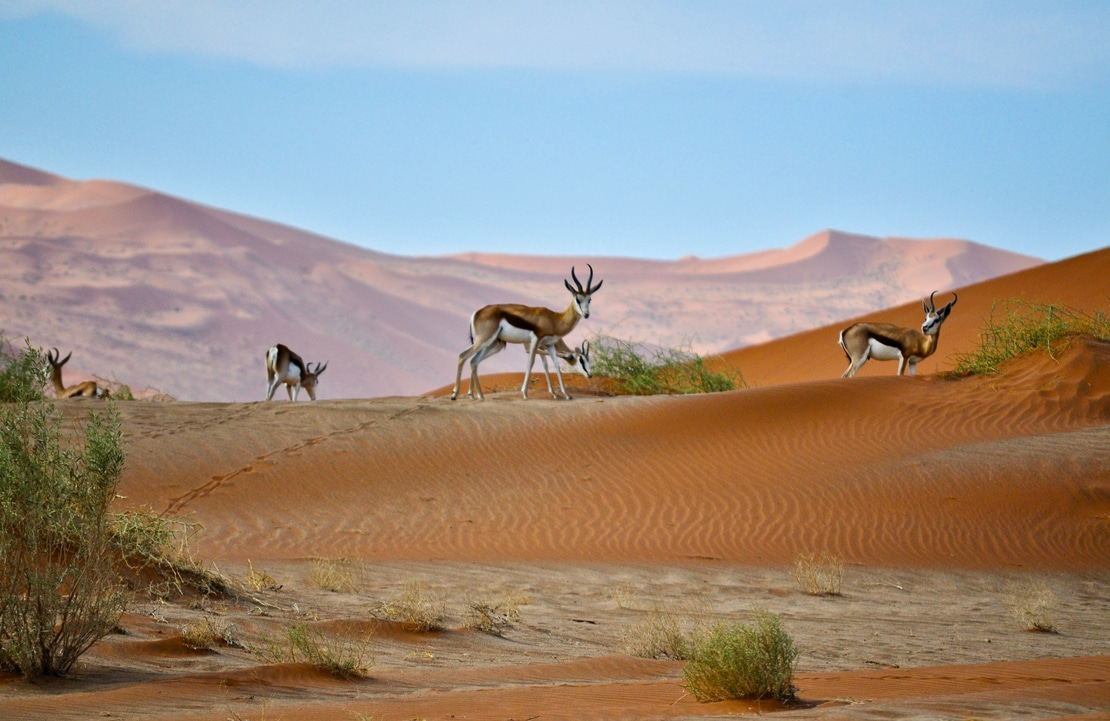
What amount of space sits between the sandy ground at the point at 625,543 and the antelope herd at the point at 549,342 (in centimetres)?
107

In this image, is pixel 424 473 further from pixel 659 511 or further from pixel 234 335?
pixel 234 335

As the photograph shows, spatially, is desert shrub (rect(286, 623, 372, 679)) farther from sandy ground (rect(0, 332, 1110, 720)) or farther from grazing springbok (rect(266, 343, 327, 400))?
grazing springbok (rect(266, 343, 327, 400))

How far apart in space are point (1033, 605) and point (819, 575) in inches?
Answer: 86.0

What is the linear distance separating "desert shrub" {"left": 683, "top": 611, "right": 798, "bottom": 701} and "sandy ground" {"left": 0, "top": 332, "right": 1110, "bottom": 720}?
0.36ft

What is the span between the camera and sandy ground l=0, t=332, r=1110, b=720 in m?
6.66

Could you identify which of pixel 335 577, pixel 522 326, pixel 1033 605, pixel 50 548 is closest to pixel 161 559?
pixel 50 548

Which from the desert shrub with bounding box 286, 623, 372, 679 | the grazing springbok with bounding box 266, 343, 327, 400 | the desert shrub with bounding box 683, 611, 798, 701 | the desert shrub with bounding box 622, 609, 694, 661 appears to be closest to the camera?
the desert shrub with bounding box 683, 611, 798, 701

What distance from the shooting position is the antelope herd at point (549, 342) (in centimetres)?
2092

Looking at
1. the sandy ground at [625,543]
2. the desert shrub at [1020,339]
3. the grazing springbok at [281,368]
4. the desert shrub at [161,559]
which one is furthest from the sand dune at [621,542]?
the grazing springbok at [281,368]

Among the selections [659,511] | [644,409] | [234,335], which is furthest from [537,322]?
[234,335]

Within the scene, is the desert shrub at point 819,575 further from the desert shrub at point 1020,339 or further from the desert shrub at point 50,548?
the desert shrub at point 1020,339

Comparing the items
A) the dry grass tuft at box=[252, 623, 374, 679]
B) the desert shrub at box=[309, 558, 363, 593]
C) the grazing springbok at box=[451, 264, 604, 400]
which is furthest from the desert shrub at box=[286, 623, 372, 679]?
the grazing springbok at box=[451, 264, 604, 400]

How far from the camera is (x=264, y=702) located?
20.6ft

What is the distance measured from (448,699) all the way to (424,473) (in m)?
11.5
